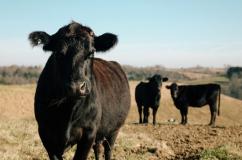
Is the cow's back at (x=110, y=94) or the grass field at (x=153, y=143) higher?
the cow's back at (x=110, y=94)

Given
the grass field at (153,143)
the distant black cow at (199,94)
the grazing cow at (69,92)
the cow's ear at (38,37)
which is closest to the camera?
the grazing cow at (69,92)

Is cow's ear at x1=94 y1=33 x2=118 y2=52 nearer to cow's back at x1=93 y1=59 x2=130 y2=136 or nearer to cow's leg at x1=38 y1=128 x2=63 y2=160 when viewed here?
cow's back at x1=93 y1=59 x2=130 y2=136

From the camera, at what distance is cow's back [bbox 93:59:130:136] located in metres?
7.43

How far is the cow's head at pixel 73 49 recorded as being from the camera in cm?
529

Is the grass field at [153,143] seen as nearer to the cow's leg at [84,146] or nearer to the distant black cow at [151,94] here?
the cow's leg at [84,146]

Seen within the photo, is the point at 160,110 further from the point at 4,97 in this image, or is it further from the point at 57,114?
the point at 57,114

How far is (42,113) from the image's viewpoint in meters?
6.34

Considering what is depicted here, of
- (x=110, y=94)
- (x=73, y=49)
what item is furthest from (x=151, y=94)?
(x=73, y=49)

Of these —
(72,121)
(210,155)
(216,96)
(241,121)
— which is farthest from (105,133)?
(241,121)

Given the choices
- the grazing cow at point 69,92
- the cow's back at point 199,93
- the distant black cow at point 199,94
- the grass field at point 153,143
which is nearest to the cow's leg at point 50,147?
the grazing cow at point 69,92

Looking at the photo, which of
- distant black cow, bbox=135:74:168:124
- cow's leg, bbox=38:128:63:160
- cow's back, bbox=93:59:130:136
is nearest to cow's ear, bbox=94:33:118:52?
cow's back, bbox=93:59:130:136

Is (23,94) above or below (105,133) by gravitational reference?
below

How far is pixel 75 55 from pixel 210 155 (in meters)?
5.95

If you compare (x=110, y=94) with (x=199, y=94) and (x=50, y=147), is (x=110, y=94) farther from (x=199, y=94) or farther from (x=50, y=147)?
(x=199, y=94)
